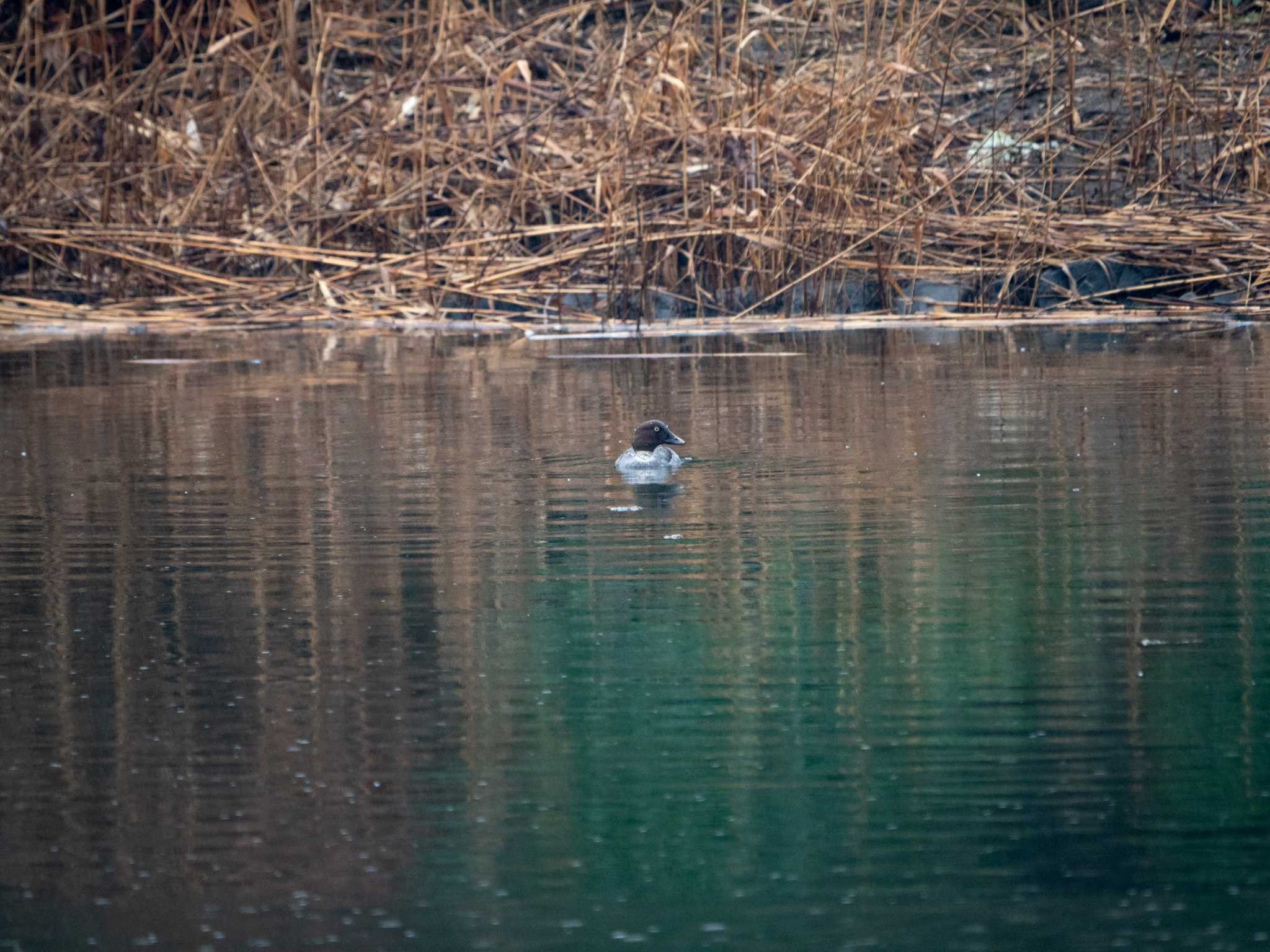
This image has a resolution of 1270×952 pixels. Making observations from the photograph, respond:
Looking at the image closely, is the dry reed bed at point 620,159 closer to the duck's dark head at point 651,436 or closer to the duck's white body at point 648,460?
the duck's dark head at point 651,436

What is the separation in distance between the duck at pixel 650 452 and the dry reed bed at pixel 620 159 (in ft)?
27.6

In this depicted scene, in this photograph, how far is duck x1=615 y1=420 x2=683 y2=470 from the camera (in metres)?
10.4

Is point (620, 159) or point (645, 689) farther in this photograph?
point (620, 159)

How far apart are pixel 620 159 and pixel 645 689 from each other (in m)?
14.9

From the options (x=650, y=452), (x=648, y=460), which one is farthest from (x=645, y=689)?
(x=650, y=452)

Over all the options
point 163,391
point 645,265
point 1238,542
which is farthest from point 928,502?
point 645,265

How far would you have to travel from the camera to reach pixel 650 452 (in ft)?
34.6

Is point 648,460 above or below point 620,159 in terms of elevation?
below

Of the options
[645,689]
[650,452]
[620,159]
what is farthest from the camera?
[620,159]

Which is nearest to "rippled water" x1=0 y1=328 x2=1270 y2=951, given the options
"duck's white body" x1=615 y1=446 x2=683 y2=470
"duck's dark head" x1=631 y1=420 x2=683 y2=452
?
"duck's white body" x1=615 y1=446 x2=683 y2=470

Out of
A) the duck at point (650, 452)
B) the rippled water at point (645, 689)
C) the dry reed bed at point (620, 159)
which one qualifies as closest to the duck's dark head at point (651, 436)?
the duck at point (650, 452)

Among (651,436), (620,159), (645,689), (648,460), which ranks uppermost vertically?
(620,159)

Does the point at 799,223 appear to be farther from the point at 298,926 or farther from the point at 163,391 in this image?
the point at 298,926

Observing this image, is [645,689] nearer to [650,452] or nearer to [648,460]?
[648,460]
